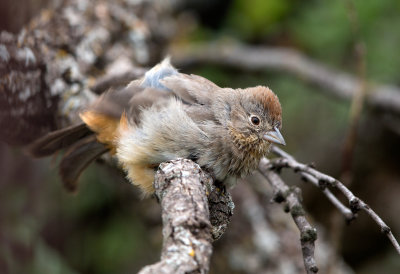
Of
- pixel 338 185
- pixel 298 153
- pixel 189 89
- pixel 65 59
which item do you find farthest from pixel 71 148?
pixel 298 153

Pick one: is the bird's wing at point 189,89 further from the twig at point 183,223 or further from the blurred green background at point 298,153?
the blurred green background at point 298,153

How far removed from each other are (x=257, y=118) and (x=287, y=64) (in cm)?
236

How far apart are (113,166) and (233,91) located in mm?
1234

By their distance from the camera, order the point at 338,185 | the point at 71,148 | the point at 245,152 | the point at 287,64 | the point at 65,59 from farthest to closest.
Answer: the point at 287,64
the point at 65,59
the point at 71,148
the point at 245,152
the point at 338,185

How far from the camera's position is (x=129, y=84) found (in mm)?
3832

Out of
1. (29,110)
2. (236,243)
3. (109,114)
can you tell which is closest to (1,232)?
(109,114)

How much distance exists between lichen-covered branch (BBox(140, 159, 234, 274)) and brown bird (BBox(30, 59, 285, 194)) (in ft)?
2.33

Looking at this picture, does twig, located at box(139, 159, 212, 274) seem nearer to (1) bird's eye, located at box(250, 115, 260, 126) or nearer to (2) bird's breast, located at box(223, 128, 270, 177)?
(2) bird's breast, located at box(223, 128, 270, 177)

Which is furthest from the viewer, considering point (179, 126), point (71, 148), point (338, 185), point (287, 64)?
point (287, 64)

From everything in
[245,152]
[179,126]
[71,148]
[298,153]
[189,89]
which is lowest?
[298,153]

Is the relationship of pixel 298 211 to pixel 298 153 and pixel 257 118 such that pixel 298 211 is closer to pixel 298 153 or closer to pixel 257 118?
pixel 257 118

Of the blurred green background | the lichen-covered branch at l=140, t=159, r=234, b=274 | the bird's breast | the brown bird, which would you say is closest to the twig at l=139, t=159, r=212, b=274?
the lichen-covered branch at l=140, t=159, r=234, b=274

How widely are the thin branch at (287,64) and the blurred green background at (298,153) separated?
159 mm

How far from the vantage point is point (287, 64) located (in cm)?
575
